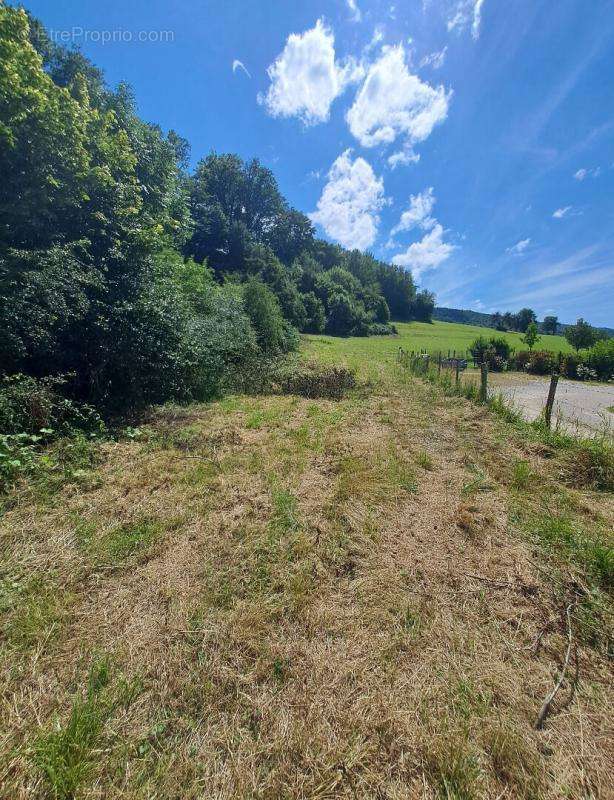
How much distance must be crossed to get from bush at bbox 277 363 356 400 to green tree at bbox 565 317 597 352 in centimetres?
3419

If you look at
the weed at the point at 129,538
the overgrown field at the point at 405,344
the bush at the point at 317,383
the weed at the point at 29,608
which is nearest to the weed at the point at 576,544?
the weed at the point at 129,538

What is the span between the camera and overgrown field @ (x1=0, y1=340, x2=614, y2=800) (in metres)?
1.55

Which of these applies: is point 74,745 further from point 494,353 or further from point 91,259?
point 494,353

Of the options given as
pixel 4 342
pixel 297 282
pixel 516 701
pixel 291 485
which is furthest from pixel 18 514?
pixel 297 282

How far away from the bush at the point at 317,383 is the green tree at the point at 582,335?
112 ft

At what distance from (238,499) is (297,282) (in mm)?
44853

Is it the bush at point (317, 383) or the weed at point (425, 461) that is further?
the bush at point (317, 383)

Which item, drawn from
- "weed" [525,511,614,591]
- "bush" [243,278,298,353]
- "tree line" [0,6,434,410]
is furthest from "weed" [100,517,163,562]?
"bush" [243,278,298,353]

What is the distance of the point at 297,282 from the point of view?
145 ft

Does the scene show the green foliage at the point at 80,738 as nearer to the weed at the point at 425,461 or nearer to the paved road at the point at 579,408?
the weed at the point at 425,461

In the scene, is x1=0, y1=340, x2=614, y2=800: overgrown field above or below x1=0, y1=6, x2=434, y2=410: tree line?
below

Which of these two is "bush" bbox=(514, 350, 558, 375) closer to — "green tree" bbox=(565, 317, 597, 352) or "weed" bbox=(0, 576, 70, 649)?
"green tree" bbox=(565, 317, 597, 352)

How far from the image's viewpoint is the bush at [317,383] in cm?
984

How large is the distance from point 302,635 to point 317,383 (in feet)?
26.6
